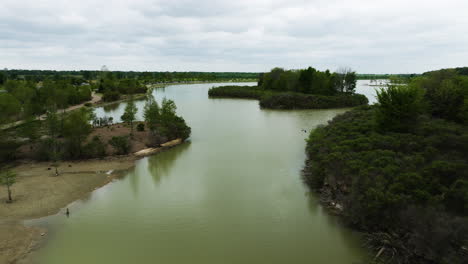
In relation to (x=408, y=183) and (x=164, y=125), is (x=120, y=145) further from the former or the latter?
(x=408, y=183)

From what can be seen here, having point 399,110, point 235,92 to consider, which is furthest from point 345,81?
point 399,110


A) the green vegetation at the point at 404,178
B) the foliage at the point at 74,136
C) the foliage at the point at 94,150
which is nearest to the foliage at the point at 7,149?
the foliage at the point at 74,136

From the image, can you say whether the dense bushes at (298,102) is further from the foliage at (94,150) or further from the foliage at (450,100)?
the foliage at (94,150)

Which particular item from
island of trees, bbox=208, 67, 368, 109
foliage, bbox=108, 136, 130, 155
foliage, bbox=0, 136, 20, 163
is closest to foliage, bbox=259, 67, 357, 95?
island of trees, bbox=208, 67, 368, 109

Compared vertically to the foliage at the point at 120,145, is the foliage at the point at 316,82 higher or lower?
higher

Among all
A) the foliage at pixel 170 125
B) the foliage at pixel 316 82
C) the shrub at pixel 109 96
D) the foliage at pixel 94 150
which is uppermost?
the foliage at pixel 316 82

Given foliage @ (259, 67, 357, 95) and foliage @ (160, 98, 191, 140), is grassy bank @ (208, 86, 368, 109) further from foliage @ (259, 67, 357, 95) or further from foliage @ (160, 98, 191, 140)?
foliage @ (160, 98, 191, 140)
